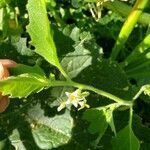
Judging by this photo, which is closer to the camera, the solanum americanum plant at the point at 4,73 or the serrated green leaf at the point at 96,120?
the solanum americanum plant at the point at 4,73

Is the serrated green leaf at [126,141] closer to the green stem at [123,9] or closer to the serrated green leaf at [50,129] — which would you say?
the serrated green leaf at [50,129]

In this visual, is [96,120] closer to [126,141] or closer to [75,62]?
[126,141]

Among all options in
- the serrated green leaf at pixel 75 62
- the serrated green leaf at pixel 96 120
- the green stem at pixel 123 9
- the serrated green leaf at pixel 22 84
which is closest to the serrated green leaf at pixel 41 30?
the serrated green leaf at pixel 22 84

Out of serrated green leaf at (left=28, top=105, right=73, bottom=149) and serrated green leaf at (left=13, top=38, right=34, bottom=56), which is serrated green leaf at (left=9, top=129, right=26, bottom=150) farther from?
serrated green leaf at (left=13, top=38, right=34, bottom=56)

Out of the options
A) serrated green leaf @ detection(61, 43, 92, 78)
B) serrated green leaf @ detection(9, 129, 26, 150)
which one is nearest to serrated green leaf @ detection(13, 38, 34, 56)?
serrated green leaf @ detection(61, 43, 92, 78)

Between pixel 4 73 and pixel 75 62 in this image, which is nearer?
pixel 4 73

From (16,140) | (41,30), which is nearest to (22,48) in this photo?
(16,140)
